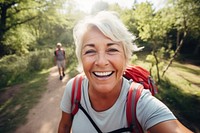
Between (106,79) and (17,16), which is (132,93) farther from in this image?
(17,16)

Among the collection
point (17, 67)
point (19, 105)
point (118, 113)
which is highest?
point (118, 113)

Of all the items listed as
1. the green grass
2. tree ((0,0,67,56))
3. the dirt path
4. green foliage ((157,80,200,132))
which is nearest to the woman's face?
the dirt path

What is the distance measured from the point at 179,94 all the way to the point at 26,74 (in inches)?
352

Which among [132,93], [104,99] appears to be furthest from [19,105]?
[132,93]

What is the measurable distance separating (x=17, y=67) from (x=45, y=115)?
604cm

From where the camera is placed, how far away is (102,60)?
1421mm

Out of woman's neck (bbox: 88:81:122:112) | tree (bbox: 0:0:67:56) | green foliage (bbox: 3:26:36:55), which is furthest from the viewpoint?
green foliage (bbox: 3:26:36:55)

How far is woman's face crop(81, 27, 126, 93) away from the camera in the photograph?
144 cm

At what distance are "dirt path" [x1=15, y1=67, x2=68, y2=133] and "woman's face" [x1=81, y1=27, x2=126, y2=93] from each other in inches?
149

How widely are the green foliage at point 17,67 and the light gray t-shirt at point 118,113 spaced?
831cm

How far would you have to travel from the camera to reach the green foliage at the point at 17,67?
30.2 feet

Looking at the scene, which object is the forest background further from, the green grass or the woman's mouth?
the woman's mouth

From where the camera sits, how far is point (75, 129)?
1520mm

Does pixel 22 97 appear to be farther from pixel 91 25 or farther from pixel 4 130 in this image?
pixel 91 25
